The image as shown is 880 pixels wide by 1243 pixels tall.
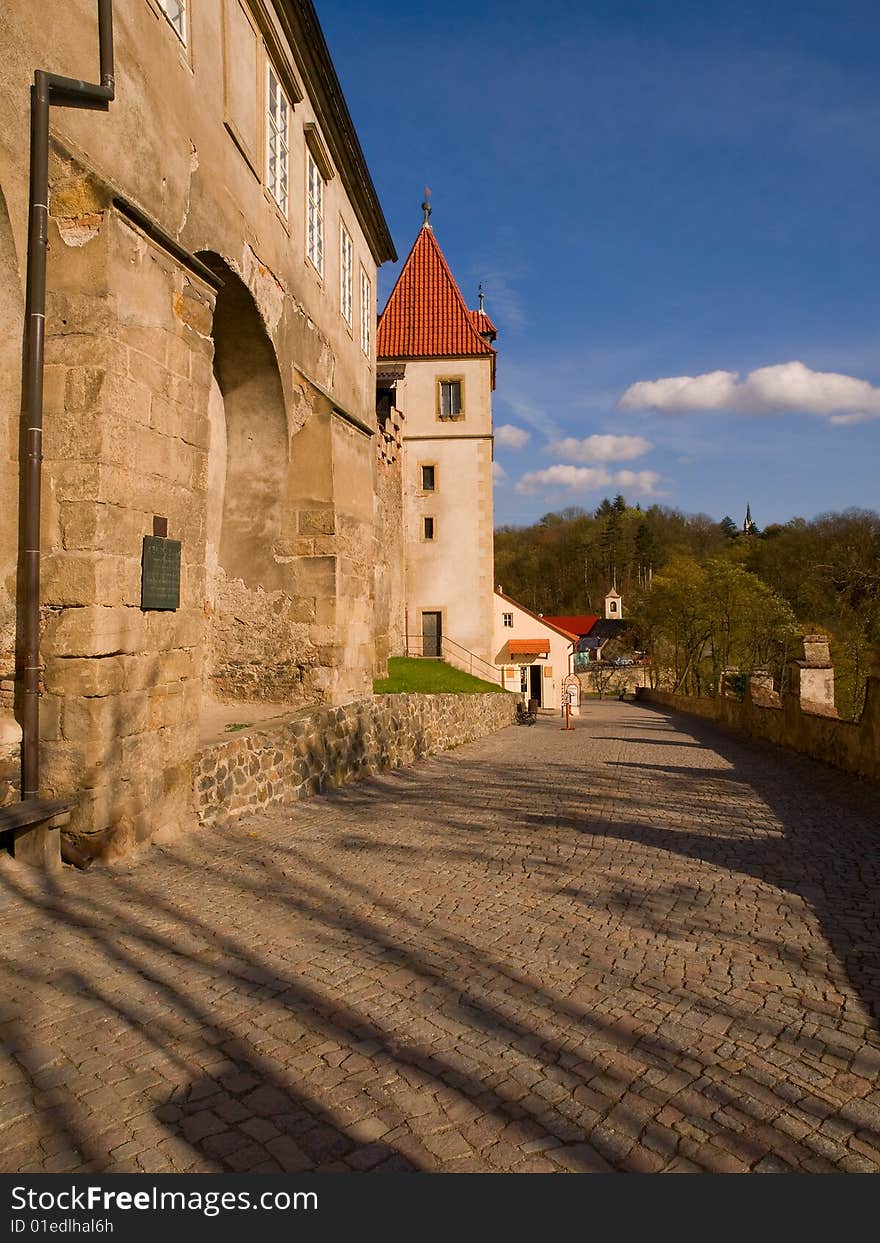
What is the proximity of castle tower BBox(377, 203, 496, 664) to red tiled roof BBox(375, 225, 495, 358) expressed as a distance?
0.05 meters

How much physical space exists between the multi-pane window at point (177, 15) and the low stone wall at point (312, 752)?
587 centimetres

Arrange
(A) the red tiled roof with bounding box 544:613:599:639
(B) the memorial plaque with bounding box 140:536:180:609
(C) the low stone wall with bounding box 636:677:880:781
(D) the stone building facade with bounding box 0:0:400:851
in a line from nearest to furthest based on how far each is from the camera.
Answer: (D) the stone building facade with bounding box 0:0:400:851 < (B) the memorial plaque with bounding box 140:536:180:609 < (C) the low stone wall with bounding box 636:677:880:781 < (A) the red tiled roof with bounding box 544:613:599:639

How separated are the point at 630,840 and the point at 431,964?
3326 millimetres

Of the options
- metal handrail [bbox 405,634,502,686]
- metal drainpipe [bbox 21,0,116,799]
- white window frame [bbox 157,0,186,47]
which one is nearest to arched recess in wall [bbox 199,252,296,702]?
white window frame [bbox 157,0,186,47]

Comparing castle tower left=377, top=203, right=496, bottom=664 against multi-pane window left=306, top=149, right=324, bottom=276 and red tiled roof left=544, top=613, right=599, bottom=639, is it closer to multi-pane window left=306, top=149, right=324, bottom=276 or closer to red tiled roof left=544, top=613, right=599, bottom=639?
multi-pane window left=306, top=149, right=324, bottom=276

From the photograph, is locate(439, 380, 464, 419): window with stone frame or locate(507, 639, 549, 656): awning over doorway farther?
locate(507, 639, 549, 656): awning over doorway

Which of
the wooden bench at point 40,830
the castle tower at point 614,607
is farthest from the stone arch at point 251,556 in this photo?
the castle tower at point 614,607

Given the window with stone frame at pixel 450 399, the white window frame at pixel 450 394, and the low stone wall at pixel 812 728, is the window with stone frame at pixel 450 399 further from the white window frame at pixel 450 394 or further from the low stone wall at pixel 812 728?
the low stone wall at pixel 812 728

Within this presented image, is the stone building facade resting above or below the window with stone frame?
below

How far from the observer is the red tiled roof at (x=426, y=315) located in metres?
32.8

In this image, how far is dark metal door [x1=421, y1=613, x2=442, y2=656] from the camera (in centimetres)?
3191

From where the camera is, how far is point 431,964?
409 centimetres

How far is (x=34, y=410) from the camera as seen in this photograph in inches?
210

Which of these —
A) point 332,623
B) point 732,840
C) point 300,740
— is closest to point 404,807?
point 300,740
